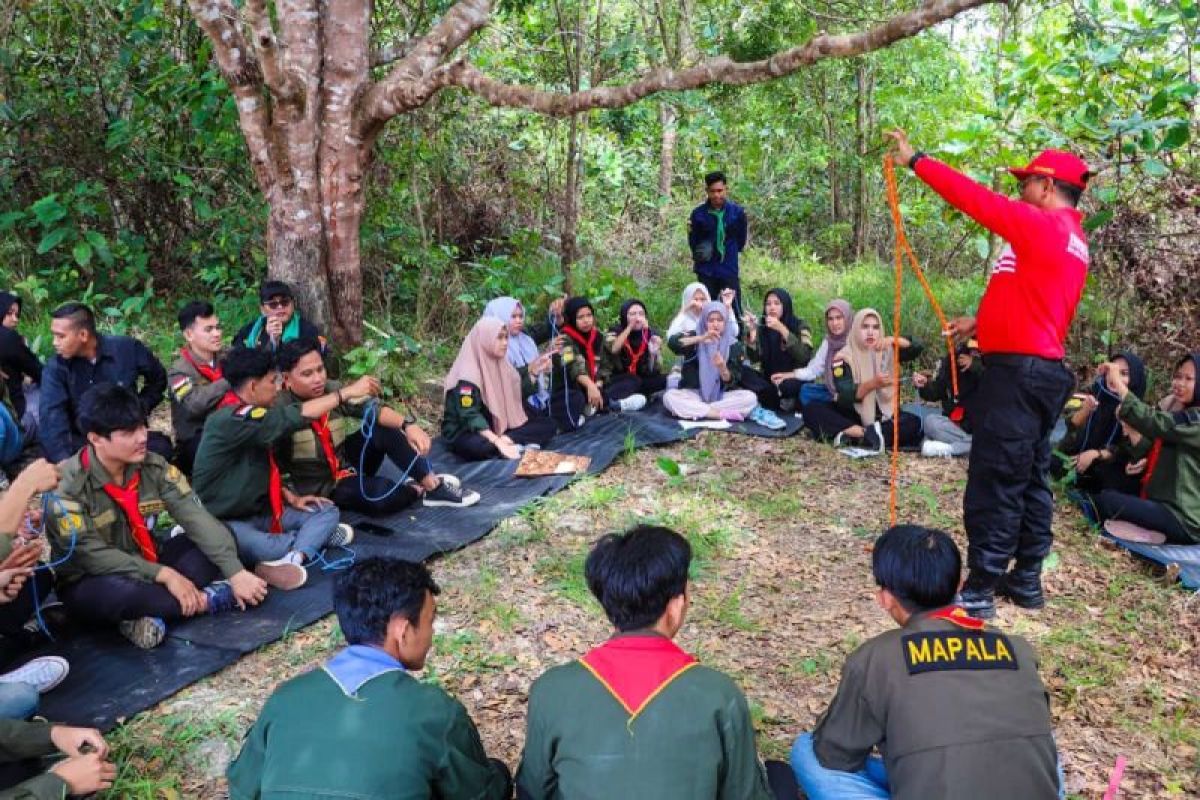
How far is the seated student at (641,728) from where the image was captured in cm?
184

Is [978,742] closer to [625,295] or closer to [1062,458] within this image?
[1062,458]

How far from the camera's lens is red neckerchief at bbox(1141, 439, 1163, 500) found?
4.54 m

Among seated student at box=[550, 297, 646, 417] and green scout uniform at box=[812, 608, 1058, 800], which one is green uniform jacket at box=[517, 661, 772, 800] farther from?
seated student at box=[550, 297, 646, 417]

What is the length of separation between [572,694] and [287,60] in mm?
5057

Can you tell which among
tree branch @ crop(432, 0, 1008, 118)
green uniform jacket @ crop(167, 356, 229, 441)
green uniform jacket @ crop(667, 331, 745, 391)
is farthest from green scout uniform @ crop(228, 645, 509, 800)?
green uniform jacket @ crop(667, 331, 745, 391)

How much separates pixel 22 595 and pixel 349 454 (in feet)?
6.01

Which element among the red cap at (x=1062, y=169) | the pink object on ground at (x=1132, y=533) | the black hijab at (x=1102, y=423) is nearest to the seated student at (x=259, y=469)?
the red cap at (x=1062, y=169)

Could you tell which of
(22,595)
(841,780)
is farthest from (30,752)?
(841,780)

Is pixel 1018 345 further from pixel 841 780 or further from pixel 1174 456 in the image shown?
pixel 841 780

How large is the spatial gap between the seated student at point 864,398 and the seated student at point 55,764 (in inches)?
182

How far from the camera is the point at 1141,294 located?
21.0 ft

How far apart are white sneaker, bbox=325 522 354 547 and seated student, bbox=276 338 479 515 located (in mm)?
326

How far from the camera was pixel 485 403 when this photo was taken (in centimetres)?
588

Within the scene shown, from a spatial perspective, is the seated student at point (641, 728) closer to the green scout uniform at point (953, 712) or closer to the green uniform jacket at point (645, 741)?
the green uniform jacket at point (645, 741)
